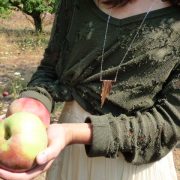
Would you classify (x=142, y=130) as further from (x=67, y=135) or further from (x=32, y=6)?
(x=32, y=6)

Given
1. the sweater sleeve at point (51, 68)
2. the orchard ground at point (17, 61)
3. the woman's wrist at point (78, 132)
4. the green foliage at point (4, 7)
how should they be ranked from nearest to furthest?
the woman's wrist at point (78, 132), the sweater sleeve at point (51, 68), the orchard ground at point (17, 61), the green foliage at point (4, 7)

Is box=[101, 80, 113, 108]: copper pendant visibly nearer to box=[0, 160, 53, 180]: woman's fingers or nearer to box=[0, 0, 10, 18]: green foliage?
box=[0, 160, 53, 180]: woman's fingers

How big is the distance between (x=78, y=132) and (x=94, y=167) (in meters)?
0.24

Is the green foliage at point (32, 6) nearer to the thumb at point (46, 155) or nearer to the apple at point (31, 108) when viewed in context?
the apple at point (31, 108)

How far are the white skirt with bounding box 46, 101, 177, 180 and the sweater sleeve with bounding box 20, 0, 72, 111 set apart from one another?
0.27 ft

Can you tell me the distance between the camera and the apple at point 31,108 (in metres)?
1.47

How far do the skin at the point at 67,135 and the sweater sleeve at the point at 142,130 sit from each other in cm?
4

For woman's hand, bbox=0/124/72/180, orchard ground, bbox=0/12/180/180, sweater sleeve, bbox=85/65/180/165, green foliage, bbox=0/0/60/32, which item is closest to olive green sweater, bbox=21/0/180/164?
sweater sleeve, bbox=85/65/180/165

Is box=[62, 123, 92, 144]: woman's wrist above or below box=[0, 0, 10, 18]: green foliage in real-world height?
above

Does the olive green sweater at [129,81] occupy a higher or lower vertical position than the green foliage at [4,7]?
higher

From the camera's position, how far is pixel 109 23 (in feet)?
4.78

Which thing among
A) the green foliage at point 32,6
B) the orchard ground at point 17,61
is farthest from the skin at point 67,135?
the green foliage at point 32,6

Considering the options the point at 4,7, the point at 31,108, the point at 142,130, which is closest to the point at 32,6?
the point at 4,7

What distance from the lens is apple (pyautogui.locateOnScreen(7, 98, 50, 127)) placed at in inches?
57.9
